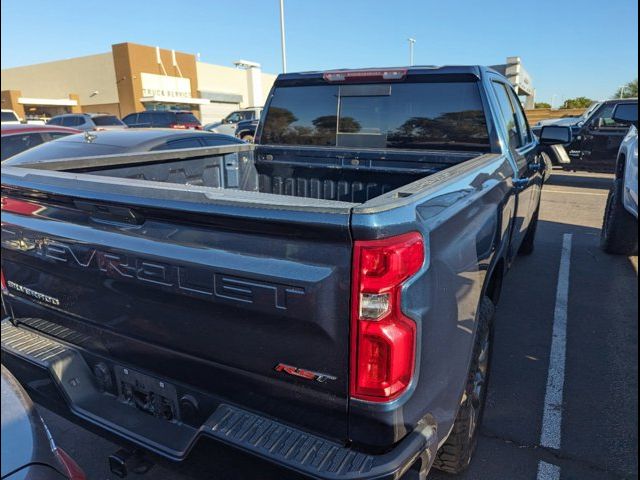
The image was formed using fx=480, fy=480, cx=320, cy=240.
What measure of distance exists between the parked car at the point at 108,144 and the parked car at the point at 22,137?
4.10ft

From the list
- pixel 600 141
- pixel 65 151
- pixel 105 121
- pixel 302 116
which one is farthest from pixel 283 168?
pixel 105 121

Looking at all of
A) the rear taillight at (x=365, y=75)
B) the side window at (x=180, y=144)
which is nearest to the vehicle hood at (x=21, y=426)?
the rear taillight at (x=365, y=75)

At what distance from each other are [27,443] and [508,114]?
3853 mm

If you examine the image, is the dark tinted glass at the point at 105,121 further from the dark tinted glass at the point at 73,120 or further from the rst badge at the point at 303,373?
the rst badge at the point at 303,373

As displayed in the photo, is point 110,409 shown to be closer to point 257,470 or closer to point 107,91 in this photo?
point 257,470

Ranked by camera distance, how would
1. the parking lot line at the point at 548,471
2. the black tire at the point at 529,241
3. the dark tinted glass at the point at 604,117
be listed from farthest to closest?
1. the dark tinted glass at the point at 604,117
2. the black tire at the point at 529,241
3. the parking lot line at the point at 548,471

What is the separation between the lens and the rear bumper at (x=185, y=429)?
1.57 meters

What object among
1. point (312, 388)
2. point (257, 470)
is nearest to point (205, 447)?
point (257, 470)

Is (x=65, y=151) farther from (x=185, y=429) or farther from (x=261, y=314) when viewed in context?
(x=261, y=314)

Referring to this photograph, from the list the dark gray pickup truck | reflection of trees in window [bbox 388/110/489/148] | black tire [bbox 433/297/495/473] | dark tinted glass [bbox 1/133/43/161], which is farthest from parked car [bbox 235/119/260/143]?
black tire [bbox 433/297/495/473]

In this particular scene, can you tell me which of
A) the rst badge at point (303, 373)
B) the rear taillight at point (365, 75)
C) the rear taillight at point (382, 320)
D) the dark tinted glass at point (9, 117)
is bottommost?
the rst badge at point (303, 373)

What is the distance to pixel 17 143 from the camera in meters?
7.15

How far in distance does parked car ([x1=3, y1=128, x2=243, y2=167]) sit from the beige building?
32.2 m

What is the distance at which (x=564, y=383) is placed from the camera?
346 cm
